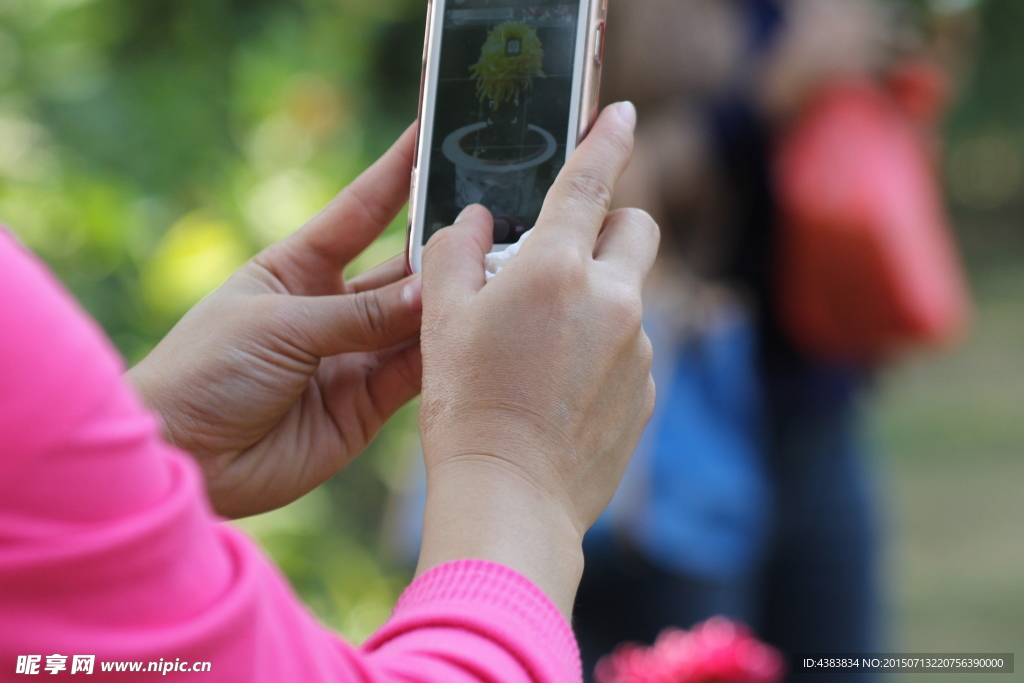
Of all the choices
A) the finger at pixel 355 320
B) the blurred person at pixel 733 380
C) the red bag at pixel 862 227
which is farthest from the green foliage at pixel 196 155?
the finger at pixel 355 320

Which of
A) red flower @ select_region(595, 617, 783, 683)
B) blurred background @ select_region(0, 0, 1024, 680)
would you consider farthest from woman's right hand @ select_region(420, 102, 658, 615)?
blurred background @ select_region(0, 0, 1024, 680)

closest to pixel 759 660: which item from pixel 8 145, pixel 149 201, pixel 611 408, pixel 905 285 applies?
pixel 611 408

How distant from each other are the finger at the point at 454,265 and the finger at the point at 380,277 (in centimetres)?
→ 25

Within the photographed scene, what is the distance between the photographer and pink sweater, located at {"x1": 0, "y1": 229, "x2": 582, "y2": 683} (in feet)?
1.34

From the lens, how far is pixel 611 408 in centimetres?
73

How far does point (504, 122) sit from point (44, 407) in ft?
2.14

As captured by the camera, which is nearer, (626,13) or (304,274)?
(304,274)

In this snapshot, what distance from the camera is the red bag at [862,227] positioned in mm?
1832

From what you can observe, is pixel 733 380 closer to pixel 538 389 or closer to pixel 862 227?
pixel 862 227

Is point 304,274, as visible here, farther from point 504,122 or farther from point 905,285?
point 905,285

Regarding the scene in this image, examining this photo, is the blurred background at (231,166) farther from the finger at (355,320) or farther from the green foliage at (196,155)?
the finger at (355,320)

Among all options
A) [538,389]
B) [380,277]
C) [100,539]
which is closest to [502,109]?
[380,277]

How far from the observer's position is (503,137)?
0.97 meters

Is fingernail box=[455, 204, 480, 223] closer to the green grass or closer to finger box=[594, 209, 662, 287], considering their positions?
finger box=[594, 209, 662, 287]
